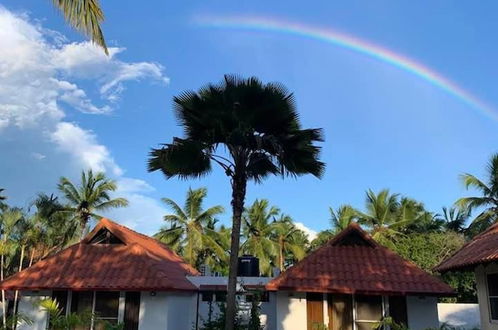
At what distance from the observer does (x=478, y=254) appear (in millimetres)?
12461

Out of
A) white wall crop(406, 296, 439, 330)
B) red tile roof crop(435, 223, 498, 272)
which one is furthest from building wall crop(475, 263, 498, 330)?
white wall crop(406, 296, 439, 330)

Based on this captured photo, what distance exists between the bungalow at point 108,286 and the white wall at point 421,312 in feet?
25.2

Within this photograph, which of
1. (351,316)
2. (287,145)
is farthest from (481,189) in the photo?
(287,145)

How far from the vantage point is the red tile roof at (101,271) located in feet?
→ 54.2

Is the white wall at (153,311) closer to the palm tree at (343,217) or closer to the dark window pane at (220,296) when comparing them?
the dark window pane at (220,296)

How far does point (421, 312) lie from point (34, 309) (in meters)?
13.3

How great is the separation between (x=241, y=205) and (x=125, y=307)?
21.4ft

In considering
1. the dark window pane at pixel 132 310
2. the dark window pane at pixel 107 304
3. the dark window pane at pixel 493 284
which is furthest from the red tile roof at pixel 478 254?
the dark window pane at pixel 107 304

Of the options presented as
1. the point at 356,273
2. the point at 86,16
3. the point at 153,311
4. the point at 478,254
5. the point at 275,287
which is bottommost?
the point at 153,311

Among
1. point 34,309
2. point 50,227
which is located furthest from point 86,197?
point 34,309

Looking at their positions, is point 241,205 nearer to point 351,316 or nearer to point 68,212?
point 351,316

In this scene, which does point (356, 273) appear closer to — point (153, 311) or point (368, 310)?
point (368, 310)

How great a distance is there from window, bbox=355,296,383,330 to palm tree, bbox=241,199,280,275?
25214mm

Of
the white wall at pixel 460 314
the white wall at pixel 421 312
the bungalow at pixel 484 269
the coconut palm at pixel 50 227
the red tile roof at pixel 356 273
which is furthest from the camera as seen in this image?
the coconut palm at pixel 50 227
